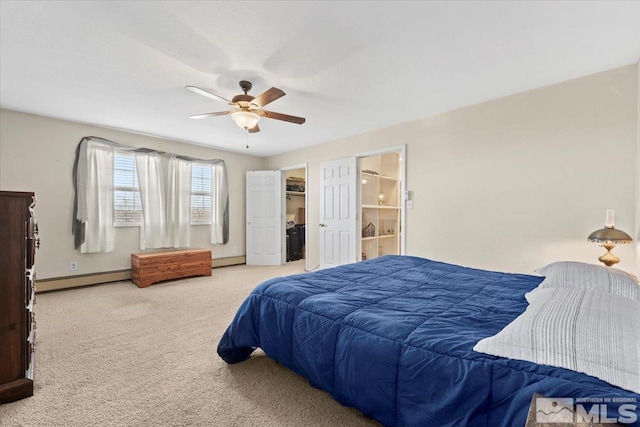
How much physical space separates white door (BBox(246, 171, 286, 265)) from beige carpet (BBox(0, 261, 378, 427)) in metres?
2.94

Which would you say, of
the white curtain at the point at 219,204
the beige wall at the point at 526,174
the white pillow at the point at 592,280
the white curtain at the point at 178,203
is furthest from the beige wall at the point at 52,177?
the white pillow at the point at 592,280

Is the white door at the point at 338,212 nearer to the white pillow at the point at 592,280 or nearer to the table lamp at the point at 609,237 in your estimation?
the table lamp at the point at 609,237

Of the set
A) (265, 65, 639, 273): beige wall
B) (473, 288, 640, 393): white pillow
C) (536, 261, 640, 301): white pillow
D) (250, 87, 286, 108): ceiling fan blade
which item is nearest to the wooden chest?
(250, 87, 286, 108): ceiling fan blade

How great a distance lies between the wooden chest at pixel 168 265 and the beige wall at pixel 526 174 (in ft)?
11.8

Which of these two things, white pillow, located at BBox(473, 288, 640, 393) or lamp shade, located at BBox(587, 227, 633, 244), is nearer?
white pillow, located at BBox(473, 288, 640, 393)

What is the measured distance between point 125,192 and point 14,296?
3422mm

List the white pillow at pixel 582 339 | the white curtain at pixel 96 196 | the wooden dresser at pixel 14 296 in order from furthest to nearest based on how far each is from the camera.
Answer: the white curtain at pixel 96 196, the wooden dresser at pixel 14 296, the white pillow at pixel 582 339

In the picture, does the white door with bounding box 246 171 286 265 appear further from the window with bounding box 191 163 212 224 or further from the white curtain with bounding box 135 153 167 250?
the white curtain with bounding box 135 153 167 250

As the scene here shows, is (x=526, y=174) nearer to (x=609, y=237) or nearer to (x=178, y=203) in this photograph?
(x=609, y=237)

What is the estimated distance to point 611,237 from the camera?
2.33 metres

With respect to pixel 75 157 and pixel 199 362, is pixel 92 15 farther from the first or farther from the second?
pixel 75 157

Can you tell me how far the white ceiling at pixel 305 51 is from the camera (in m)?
1.89

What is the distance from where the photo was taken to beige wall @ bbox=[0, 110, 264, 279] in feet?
12.5

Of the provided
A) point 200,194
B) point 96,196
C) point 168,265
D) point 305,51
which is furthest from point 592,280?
point 96,196
